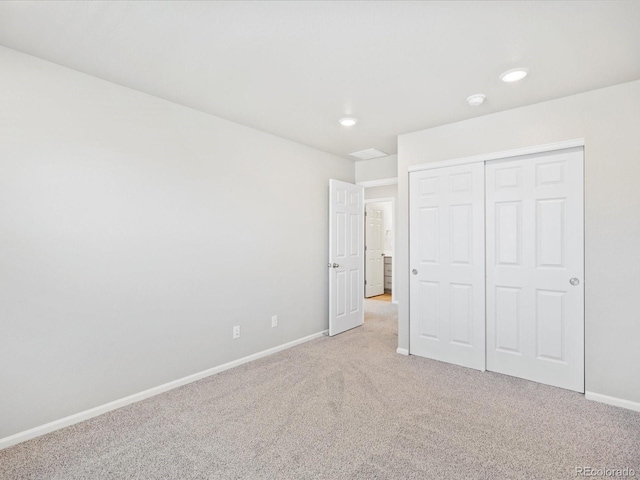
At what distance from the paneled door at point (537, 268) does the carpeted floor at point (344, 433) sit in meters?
0.22

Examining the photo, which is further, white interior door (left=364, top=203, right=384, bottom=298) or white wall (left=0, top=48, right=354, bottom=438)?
white interior door (left=364, top=203, right=384, bottom=298)

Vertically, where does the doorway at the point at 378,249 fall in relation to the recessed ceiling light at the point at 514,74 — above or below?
below

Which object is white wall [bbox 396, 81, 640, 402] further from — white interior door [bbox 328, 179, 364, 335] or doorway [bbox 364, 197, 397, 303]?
doorway [bbox 364, 197, 397, 303]

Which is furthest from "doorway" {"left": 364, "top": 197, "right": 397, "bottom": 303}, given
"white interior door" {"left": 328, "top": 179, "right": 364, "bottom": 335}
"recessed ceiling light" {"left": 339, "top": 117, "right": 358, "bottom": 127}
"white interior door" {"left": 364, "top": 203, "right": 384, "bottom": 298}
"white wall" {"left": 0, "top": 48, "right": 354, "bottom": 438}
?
"white wall" {"left": 0, "top": 48, "right": 354, "bottom": 438}

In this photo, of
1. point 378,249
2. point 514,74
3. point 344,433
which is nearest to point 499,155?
point 514,74

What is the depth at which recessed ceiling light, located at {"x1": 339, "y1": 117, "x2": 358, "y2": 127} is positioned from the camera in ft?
10.5

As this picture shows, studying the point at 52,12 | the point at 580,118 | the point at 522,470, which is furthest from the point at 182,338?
the point at 580,118

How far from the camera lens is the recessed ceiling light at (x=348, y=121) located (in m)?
3.20

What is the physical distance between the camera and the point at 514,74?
234 centimetres

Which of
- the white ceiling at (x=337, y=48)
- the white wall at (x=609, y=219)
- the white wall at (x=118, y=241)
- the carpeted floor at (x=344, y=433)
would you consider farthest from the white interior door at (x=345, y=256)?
the white wall at (x=609, y=219)

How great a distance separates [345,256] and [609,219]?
2741 millimetres

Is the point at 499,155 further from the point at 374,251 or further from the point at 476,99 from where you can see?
the point at 374,251

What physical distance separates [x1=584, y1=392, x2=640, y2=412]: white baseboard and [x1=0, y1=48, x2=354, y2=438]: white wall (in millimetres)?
2903

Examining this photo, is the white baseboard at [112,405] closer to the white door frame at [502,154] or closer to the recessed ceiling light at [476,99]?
the white door frame at [502,154]
